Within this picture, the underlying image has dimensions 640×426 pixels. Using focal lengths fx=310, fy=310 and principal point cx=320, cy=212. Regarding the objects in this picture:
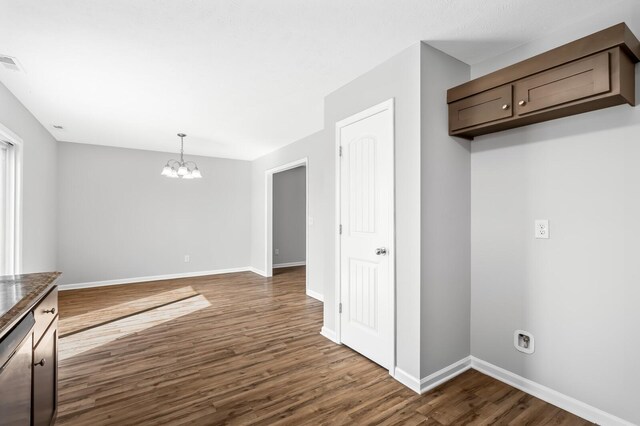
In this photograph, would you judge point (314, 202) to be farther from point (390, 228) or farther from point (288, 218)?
point (288, 218)

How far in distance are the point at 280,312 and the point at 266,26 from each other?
323 centimetres

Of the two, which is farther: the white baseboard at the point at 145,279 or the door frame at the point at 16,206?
the white baseboard at the point at 145,279

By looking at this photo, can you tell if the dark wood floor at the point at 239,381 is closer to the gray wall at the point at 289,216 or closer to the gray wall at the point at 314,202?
the gray wall at the point at 314,202

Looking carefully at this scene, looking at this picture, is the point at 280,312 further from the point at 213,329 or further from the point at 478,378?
the point at 478,378

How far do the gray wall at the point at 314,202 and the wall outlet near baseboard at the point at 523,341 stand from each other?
1.62 meters

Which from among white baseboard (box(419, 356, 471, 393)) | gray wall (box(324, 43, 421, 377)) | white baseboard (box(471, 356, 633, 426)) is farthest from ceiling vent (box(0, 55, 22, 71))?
white baseboard (box(471, 356, 633, 426))

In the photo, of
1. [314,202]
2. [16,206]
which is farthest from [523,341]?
[16,206]

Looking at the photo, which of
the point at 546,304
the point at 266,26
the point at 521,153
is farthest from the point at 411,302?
the point at 266,26

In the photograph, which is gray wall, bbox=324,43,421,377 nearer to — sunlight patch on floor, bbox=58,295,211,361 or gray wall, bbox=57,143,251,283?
sunlight patch on floor, bbox=58,295,211,361

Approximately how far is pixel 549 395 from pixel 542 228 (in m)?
1.13

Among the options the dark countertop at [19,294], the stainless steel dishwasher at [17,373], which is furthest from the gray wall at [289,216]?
the stainless steel dishwasher at [17,373]

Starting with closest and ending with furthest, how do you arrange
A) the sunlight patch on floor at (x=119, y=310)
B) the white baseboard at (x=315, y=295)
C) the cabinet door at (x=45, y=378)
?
1. the cabinet door at (x=45, y=378)
2. the sunlight patch on floor at (x=119, y=310)
3. the white baseboard at (x=315, y=295)

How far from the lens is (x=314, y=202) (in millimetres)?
4980

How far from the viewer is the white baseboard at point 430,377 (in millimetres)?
2223
